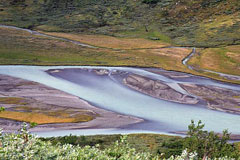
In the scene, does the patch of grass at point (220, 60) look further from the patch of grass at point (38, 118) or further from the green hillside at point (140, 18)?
the patch of grass at point (38, 118)

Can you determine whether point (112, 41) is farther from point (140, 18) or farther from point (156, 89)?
point (156, 89)

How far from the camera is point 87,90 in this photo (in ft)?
229

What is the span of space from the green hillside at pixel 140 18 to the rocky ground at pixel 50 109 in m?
90.9

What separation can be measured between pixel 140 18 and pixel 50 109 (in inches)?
5144

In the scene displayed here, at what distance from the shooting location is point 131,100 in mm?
66125

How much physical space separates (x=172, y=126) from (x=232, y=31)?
361 feet

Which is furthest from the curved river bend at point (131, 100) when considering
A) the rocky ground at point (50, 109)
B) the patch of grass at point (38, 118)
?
the patch of grass at point (38, 118)

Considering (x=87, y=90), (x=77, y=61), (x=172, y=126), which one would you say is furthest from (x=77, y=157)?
(x=77, y=61)

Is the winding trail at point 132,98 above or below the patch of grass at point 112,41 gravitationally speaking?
below

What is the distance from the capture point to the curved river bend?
53906 mm

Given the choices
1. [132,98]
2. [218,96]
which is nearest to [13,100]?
[132,98]

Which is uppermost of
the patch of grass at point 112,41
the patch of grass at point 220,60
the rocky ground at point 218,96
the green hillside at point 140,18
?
the green hillside at point 140,18

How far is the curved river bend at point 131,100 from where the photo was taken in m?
53.9

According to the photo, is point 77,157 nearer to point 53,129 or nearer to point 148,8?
point 53,129
